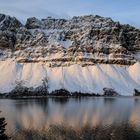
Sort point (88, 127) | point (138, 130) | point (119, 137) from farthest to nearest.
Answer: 1. point (88, 127)
2. point (138, 130)
3. point (119, 137)

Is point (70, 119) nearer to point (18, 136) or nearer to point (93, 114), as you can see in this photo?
point (93, 114)

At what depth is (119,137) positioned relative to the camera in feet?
272

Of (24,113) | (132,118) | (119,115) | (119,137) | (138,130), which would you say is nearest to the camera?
(119,137)

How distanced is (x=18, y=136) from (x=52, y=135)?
7077 mm

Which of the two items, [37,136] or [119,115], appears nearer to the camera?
[37,136]

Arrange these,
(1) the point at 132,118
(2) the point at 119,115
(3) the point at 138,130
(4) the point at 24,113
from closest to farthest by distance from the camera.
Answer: (3) the point at 138,130, (1) the point at 132,118, (2) the point at 119,115, (4) the point at 24,113

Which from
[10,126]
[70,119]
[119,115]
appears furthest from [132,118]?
[10,126]

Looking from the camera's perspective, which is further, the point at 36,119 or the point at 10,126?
the point at 36,119

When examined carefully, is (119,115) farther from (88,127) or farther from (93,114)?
(88,127)

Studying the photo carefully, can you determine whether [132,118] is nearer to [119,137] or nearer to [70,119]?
[70,119]

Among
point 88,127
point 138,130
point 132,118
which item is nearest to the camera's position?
point 138,130

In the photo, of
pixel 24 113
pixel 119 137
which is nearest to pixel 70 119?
pixel 24 113

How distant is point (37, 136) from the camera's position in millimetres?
86125

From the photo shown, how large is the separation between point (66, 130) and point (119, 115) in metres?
30.7
